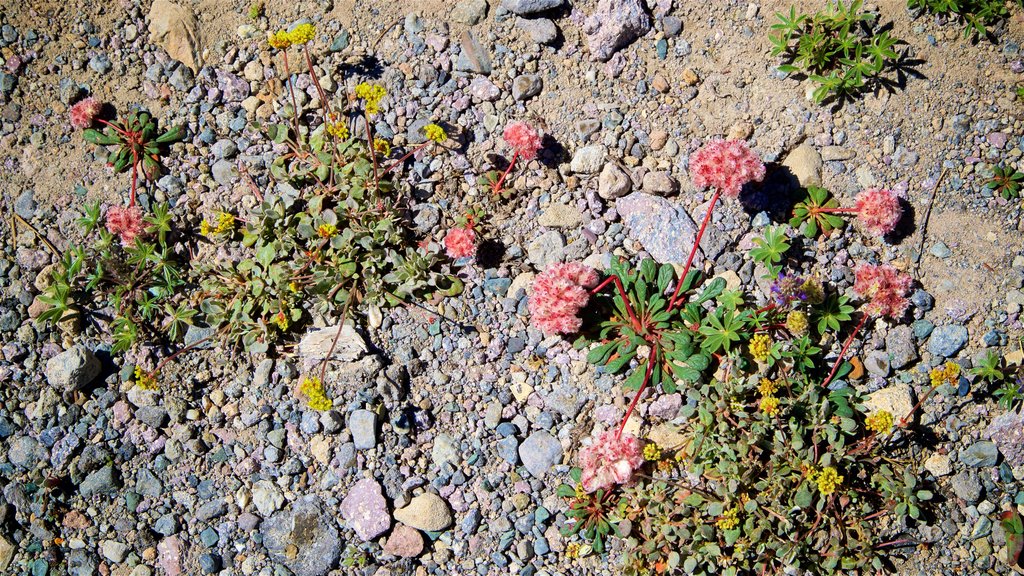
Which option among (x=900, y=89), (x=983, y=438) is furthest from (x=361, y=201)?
(x=983, y=438)

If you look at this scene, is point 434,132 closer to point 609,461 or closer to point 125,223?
point 125,223

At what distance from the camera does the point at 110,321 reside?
4906mm

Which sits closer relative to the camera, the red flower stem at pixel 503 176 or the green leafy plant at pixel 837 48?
the green leafy plant at pixel 837 48

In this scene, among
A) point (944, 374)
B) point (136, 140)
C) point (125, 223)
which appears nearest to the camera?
point (944, 374)

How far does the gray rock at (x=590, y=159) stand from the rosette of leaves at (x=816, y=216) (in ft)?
4.27

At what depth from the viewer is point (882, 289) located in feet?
14.3

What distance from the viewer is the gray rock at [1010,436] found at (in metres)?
4.38

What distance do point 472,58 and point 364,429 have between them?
2626 millimetres

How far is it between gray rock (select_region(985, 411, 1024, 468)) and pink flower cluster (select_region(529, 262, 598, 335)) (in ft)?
8.60

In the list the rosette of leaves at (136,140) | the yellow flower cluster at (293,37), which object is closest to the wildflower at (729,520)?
the yellow flower cluster at (293,37)

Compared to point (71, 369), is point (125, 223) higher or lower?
higher

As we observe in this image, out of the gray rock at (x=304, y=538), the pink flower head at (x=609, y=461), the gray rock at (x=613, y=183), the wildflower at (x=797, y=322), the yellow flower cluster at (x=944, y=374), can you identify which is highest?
the gray rock at (x=613, y=183)

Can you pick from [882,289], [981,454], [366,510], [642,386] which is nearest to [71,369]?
[366,510]

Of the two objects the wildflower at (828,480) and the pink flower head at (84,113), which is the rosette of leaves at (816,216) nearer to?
the wildflower at (828,480)
